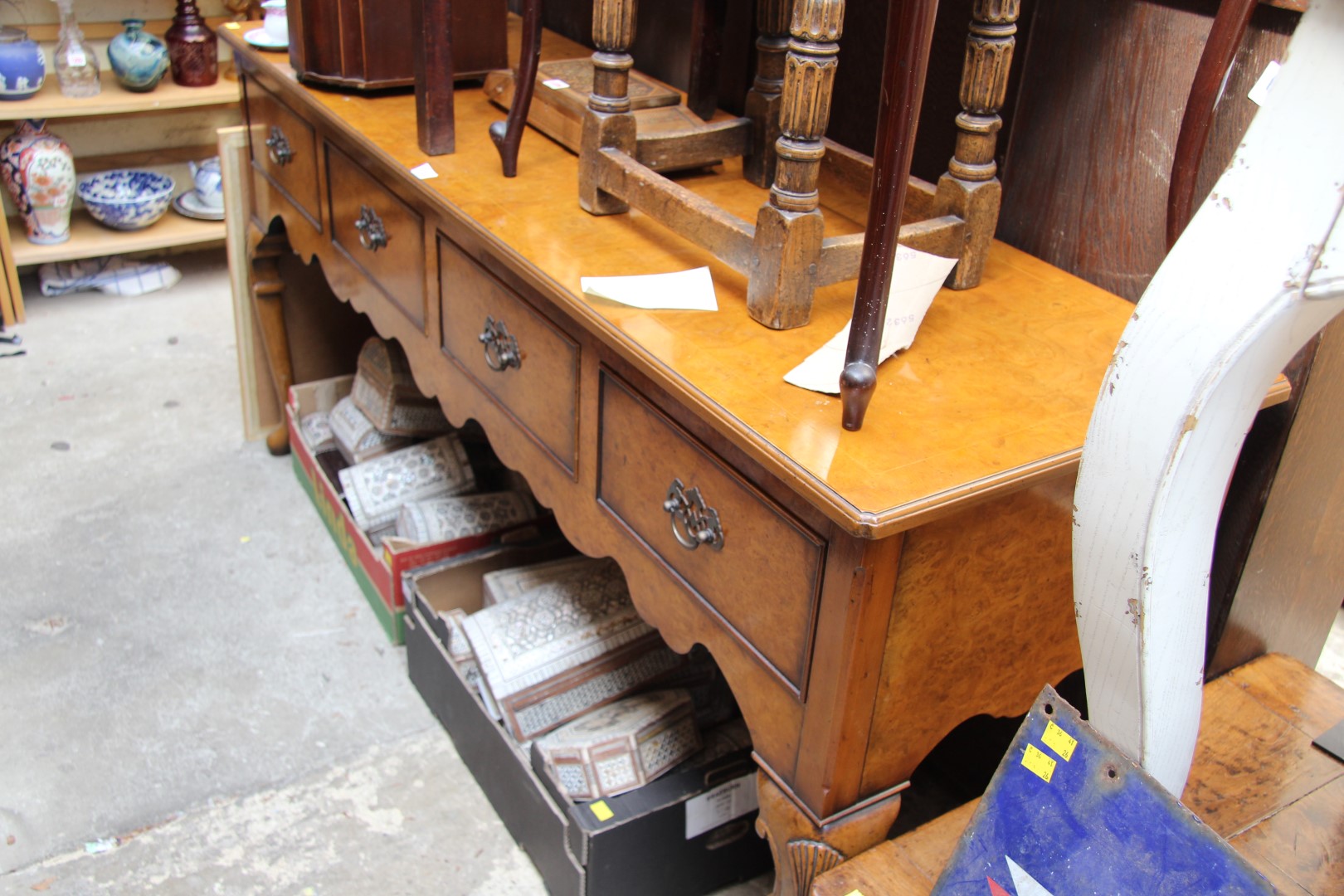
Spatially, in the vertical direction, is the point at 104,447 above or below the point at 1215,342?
below

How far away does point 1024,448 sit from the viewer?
104cm

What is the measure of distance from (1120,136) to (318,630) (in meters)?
1.60

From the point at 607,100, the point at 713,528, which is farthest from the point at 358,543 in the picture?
the point at 713,528

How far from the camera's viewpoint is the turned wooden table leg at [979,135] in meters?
1.22

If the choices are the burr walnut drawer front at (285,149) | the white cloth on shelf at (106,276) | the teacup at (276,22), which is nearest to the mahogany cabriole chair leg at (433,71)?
the burr walnut drawer front at (285,149)

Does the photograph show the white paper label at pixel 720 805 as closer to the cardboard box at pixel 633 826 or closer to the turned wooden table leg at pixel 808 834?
the cardboard box at pixel 633 826

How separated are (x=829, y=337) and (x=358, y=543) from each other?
1.28 meters

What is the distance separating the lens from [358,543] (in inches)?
87.0

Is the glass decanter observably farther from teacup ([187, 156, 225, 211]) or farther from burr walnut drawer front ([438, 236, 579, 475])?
burr walnut drawer front ([438, 236, 579, 475])

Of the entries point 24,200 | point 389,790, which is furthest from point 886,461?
point 24,200

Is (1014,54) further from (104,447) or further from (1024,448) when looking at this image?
(104,447)

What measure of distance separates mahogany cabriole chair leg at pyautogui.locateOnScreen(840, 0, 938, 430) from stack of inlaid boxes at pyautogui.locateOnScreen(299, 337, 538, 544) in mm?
1206

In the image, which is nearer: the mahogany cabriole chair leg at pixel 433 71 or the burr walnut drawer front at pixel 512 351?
the burr walnut drawer front at pixel 512 351

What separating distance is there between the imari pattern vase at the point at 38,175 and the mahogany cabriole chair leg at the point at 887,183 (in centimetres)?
293
